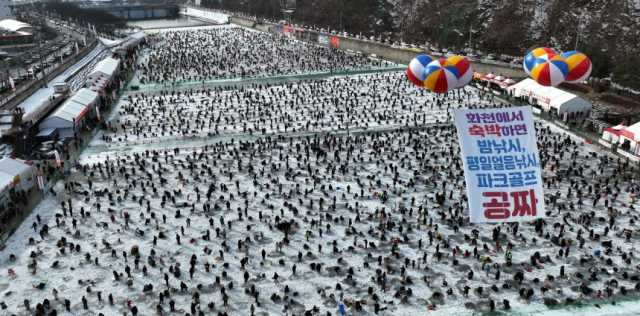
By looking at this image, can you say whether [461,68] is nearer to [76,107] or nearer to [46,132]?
[46,132]

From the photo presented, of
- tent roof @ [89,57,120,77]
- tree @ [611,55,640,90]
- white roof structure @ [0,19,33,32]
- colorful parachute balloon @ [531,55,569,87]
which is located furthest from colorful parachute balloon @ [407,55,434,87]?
white roof structure @ [0,19,33,32]

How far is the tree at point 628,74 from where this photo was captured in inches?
1526

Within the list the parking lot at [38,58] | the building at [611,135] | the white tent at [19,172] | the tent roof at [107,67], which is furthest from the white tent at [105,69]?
the building at [611,135]

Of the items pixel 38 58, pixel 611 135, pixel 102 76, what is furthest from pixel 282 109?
pixel 38 58

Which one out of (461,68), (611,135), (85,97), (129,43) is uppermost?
(461,68)

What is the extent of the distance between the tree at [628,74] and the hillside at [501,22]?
12612mm

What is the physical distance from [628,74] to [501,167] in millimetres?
34674

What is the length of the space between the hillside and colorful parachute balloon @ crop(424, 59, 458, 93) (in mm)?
32178

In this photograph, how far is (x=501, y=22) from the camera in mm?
71688

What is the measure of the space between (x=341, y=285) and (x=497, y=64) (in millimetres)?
43707

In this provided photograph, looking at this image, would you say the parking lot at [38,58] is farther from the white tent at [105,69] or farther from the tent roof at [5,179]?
the tent roof at [5,179]

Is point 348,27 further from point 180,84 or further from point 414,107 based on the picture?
point 414,107

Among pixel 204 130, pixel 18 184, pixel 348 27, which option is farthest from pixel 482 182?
pixel 348 27

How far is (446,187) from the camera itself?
25656 millimetres
